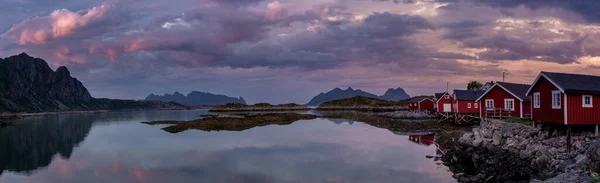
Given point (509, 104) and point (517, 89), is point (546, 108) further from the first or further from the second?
point (517, 89)

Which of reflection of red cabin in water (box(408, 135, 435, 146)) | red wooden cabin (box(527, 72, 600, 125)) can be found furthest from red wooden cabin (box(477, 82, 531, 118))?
red wooden cabin (box(527, 72, 600, 125))

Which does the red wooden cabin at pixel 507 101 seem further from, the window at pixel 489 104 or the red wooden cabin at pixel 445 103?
the red wooden cabin at pixel 445 103

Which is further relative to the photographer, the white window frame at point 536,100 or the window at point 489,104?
the window at point 489,104

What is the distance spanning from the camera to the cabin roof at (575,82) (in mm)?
23278

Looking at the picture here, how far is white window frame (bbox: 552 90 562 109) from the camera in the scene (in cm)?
2412

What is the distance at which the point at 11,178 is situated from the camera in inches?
1140

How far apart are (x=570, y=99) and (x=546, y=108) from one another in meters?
2.48

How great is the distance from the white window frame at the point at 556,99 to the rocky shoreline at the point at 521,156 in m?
1.89

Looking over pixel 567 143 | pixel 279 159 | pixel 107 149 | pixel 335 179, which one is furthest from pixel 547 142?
pixel 107 149

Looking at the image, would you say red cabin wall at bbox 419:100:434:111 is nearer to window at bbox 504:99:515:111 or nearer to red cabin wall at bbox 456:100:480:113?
red cabin wall at bbox 456:100:480:113

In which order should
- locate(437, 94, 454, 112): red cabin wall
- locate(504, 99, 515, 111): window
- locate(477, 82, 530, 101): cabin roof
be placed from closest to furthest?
locate(477, 82, 530, 101): cabin roof
locate(504, 99, 515, 111): window
locate(437, 94, 454, 112): red cabin wall

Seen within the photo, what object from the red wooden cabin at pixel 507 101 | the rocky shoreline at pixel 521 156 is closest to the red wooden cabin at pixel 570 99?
the rocky shoreline at pixel 521 156

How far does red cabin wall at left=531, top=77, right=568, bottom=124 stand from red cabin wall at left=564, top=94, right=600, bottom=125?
1.22 ft

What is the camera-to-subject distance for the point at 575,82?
24.6 meters
